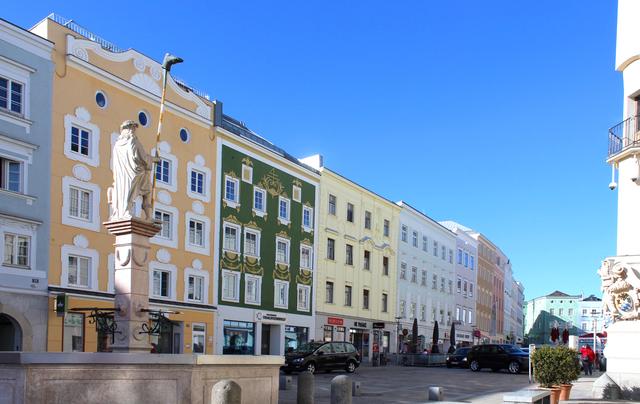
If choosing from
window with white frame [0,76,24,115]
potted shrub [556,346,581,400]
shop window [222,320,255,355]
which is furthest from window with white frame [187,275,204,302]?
potted shrub [556,346,581,400]

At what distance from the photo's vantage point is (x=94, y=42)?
1139 inches

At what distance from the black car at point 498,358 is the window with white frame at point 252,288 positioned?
38.9 feet

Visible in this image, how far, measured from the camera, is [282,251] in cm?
4047

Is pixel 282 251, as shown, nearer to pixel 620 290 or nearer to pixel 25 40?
pixel 25 40

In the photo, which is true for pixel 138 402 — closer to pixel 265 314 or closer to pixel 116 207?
pixel 116 207

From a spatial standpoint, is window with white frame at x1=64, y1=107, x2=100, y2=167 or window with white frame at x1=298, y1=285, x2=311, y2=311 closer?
window with white frame at x1=64, y1=107, x2=100, y2=167

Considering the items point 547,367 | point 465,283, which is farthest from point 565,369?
point 465,283

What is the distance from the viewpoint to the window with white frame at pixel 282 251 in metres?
40.0

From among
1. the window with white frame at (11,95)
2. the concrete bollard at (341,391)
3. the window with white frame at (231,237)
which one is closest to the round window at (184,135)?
the window with white frame at (231,237)

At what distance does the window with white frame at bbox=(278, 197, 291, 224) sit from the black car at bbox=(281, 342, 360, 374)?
1083cm

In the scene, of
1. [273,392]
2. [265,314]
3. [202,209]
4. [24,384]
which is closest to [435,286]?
[265,314]

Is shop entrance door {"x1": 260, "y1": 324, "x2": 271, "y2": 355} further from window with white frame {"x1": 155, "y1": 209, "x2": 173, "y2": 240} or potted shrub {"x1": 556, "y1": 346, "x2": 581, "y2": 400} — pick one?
potted shrub {"x1": 556, "y1": 346, "x2": 581, "y2": 400}

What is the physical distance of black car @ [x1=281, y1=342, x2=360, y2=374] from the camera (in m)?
28.5

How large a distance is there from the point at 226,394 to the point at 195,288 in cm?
2596
